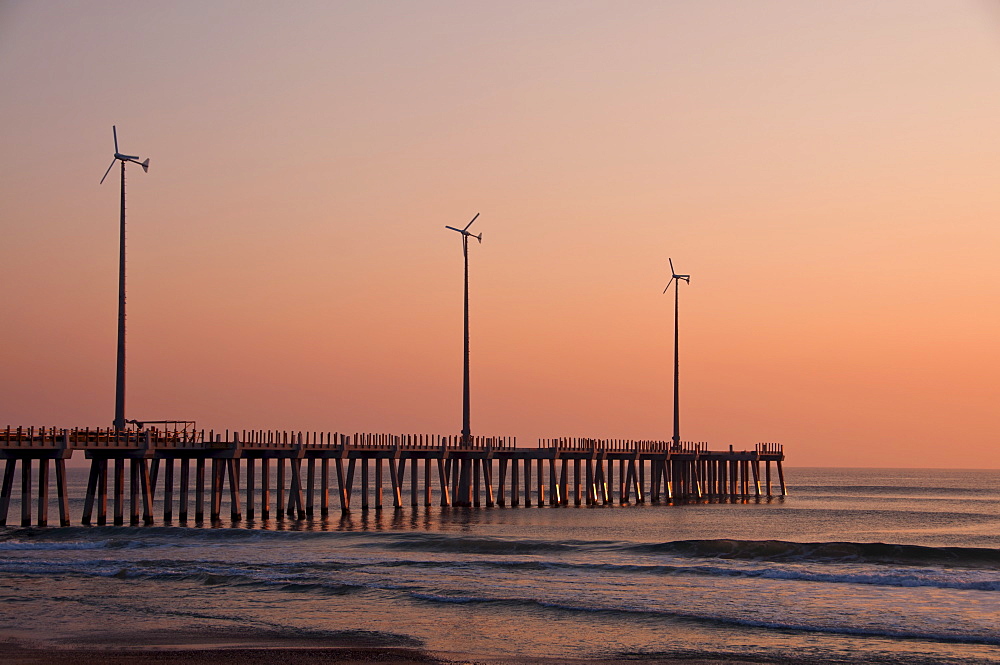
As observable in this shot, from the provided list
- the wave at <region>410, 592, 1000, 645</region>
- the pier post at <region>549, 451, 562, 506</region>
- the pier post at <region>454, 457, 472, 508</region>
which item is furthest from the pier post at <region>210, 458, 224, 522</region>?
the wave at <region>410, 592, 1000, 645</region>

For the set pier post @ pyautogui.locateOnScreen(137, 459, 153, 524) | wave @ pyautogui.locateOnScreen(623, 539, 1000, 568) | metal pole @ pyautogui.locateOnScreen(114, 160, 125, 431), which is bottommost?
wave @ pyautogui.locateOnScreen(623, 539, 1000, 568)

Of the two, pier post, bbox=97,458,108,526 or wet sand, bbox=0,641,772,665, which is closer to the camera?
wet sand, bbox=0,641,772,665

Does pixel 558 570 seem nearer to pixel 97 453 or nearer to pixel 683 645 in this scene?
pixel 683 645

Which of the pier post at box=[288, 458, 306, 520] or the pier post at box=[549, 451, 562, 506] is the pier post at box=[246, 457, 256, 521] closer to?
the pier post at box=[288, 458, 306, 520]

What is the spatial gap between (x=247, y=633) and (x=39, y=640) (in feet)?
13.3

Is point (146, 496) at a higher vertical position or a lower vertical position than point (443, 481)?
lower

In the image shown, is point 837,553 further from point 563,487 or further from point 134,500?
point 563,487

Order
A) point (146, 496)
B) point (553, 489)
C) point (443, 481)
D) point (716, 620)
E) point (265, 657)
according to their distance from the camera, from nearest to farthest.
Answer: point (265, 657), point (716, 620), point (146, 496), point (443, 481), point (553, 489)

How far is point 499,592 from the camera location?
30.1m

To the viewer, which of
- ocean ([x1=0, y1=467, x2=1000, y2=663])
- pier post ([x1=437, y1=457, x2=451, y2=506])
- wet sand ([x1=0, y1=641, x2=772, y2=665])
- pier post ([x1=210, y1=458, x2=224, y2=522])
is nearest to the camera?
wet sand ([x1=0, y1=641, x2=772, y2=665])

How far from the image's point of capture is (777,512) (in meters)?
77.4

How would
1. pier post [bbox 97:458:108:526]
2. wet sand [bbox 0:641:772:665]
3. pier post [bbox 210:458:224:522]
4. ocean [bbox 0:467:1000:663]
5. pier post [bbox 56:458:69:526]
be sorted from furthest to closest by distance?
1. pier post [bbox 210:458:224:522]
2. pier post [bbox 97:458:108:526]
3. pier post [bbox 56:458:69:526]
4. ocean [bbox 0:467:1000:663]
5. wet sand [bbox 0:641:772:665]

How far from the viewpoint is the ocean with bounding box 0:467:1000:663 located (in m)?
22.9

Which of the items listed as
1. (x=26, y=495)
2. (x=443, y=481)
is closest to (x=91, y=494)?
(x=26, y=495)
